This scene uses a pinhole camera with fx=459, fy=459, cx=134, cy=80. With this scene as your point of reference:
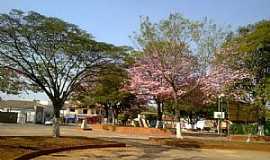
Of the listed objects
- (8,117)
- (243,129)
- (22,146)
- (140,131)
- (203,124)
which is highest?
(8,117)

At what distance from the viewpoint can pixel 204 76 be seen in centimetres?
3325

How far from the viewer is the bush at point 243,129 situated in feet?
140

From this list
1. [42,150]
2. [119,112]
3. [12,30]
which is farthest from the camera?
→ [119,112]

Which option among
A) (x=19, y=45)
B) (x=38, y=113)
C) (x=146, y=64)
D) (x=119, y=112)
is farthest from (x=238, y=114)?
(x=38, y=113)

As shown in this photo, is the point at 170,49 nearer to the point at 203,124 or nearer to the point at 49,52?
the point at 49,52

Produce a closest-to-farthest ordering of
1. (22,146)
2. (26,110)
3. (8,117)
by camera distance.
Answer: (22,146) → (8,117) → (26,110)

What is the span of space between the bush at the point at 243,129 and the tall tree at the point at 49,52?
20408 millimetres

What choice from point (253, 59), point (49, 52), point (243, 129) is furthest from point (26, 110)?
point (49, 52)

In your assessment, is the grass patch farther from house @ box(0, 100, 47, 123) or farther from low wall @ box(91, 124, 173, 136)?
house @ box(0, 100, 47, 123)

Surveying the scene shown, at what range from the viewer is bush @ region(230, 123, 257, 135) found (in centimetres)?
4256

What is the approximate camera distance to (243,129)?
43.4 meters

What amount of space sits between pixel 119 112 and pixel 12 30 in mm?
39327

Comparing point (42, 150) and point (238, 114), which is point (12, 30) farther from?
point (238, 114)

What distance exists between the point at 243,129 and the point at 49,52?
2434cm
